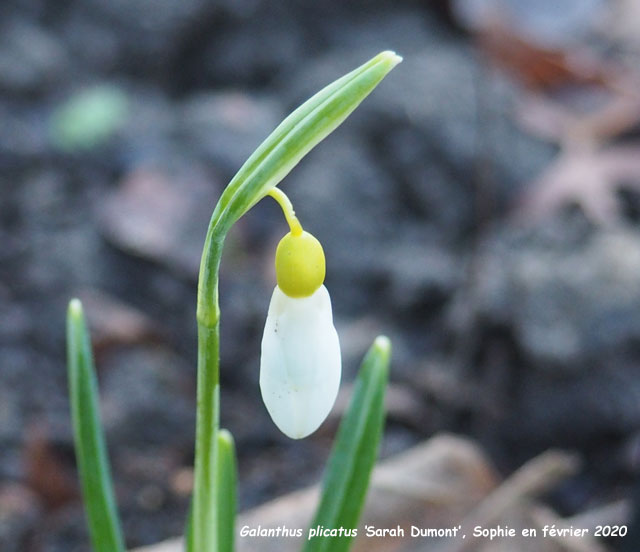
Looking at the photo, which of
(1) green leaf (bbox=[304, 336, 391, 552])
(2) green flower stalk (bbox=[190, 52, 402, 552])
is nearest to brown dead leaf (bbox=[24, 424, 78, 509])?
(1) green leaf (bbox=[304, 336, 391, 552])

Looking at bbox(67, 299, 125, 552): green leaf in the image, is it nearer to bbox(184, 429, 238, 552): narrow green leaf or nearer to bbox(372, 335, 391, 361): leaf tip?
bbox(184, 429, 238, 552): narrow green leaf

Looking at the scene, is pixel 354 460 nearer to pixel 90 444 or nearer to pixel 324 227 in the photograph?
pixel 90 444

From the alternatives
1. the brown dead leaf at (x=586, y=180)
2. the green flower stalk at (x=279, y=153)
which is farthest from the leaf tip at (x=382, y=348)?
the brown dead leaf at (x=586, y=180)

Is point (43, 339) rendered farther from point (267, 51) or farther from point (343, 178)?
point (267, 51)

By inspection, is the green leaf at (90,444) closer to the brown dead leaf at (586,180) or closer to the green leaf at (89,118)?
the brown dead leaf at (586,180)

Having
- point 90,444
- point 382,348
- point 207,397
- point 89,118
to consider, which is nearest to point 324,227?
point 89,118
